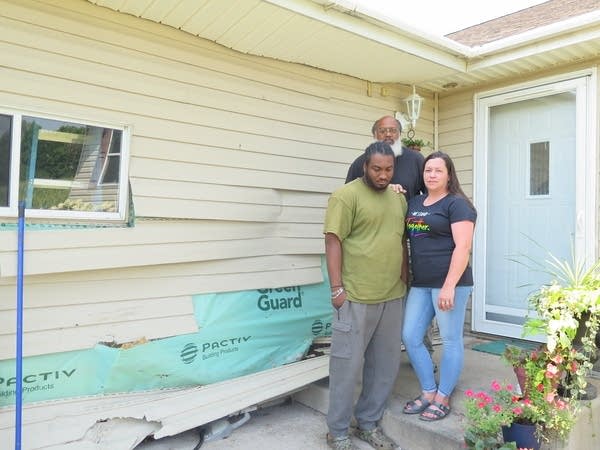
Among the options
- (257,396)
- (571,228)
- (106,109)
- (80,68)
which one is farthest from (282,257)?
(571,228)

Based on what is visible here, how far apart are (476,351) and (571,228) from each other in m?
1.25

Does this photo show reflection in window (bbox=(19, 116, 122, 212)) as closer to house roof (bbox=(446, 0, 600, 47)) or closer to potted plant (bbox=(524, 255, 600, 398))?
potted plant (bbox=(524, 255, 600, 398))

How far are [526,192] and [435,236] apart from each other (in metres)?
2.07

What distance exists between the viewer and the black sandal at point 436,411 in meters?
2.76

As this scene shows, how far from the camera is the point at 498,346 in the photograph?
4.14 meters

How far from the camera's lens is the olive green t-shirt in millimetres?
2635

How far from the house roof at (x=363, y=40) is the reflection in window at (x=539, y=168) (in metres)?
0.65

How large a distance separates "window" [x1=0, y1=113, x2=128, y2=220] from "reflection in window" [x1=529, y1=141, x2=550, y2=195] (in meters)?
3.30

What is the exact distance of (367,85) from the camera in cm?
434

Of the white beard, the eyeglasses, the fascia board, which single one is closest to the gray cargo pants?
the white beard

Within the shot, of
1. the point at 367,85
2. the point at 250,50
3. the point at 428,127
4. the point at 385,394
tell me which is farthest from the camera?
the point at 428,127

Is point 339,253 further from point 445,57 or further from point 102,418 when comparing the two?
point 445,57

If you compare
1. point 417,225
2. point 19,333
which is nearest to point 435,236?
point 417,225

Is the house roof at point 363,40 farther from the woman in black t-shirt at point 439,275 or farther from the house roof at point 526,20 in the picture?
the woman in black t-shirt at point 439,275
